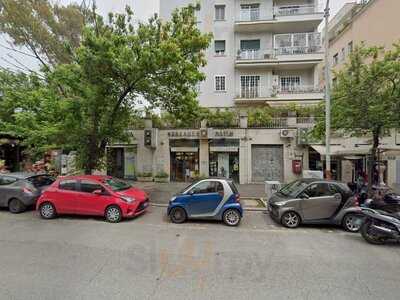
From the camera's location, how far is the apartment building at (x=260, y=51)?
19359mm

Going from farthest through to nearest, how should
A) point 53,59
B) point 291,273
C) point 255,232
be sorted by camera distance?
point 53,59, point 255,232, point 291,273

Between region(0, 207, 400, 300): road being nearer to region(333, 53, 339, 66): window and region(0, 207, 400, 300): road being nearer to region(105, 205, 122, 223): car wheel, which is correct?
region(105, 205, 122, 223): car wheel

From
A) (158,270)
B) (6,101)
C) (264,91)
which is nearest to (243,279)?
(158,270)

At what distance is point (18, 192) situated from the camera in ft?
27.9

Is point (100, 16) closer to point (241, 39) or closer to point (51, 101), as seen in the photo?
point (51, 101)

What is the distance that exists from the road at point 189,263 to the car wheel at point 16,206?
1582 millimetres

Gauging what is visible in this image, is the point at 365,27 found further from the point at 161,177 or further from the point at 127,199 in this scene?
the point at 127,199

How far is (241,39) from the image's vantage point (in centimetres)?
2111

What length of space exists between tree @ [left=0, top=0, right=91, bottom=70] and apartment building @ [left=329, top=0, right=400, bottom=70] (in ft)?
60.4

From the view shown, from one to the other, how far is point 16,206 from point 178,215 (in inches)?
239

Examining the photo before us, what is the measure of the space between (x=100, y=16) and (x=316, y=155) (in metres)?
14.3

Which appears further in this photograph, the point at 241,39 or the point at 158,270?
the point at 241,39

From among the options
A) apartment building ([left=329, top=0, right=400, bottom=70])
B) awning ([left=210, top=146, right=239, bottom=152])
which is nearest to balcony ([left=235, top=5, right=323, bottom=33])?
apartment building ([left=329, top=0, right=400, bottom=70])

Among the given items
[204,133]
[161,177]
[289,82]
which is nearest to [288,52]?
[289,82]
